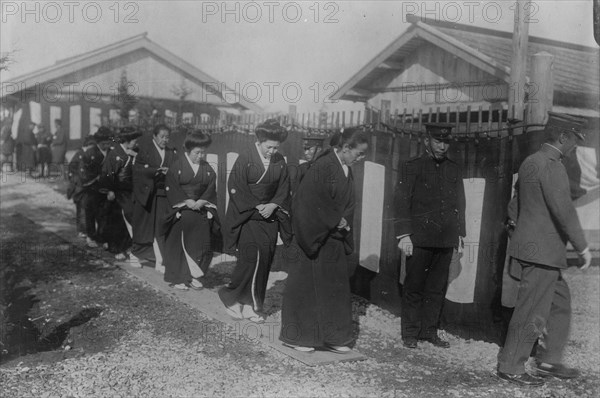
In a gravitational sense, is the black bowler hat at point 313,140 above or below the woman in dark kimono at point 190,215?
above

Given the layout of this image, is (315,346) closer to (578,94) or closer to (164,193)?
(164,193)

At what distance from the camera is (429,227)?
17.5 feet

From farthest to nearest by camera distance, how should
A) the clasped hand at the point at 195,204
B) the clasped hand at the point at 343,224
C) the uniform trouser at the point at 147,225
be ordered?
the uniform trouser at the point at 147,225 < the clasped hand at the point at 195,204 < the clasped hand at the point at 343,224

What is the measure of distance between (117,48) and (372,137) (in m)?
15.4

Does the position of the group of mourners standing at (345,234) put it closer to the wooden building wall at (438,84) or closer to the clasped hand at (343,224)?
the clasped hand at (343,224)

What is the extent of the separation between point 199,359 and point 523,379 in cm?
252

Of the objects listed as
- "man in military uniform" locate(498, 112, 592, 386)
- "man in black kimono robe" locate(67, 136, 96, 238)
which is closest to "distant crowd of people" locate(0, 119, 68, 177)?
"man in black kimono robe" locate(67, 136, 96, 238)

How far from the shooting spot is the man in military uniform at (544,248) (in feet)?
14.7

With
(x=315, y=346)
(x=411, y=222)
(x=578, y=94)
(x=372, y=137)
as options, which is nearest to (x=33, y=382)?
(x=315, y=346)

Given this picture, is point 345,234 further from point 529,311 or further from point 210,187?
point 210,187

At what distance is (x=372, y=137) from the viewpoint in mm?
6836

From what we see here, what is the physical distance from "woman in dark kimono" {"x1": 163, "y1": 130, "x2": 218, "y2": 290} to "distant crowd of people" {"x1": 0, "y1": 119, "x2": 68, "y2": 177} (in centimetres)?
1534

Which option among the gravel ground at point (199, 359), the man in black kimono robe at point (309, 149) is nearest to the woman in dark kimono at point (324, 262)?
the gravel ground at point (199, 359)

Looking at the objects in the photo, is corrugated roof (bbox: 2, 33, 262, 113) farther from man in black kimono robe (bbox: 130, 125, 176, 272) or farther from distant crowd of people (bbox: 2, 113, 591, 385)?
distant crowd of people (bbox: 2, 113, 591, 385)
